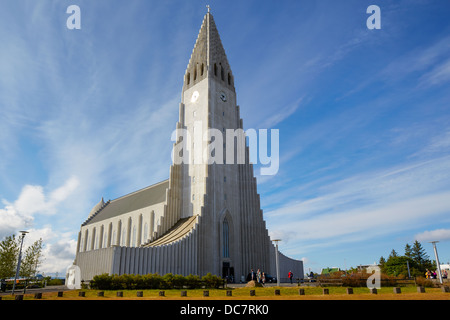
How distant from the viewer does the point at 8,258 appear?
41250 millimetres

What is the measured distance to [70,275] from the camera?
4112 cm

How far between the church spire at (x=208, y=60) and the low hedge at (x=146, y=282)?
113ft

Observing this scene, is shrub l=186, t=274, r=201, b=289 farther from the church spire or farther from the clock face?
the church spire

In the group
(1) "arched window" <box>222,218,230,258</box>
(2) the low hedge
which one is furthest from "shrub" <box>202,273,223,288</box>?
(1) "arched window" <box>222,218,230,258</box>

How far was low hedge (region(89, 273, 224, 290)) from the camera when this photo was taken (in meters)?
27.2

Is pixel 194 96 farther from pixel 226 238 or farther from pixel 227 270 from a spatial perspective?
pixel 227 270

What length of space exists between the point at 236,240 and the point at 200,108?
21.4 metres

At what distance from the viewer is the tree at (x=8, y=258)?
133ft

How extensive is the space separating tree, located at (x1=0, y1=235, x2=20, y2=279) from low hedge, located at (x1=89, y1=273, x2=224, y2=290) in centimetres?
2076

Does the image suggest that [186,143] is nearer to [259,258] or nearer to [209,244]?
[209,244]

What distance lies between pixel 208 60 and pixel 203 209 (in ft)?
84.7

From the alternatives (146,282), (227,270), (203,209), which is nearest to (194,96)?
(203,209)
